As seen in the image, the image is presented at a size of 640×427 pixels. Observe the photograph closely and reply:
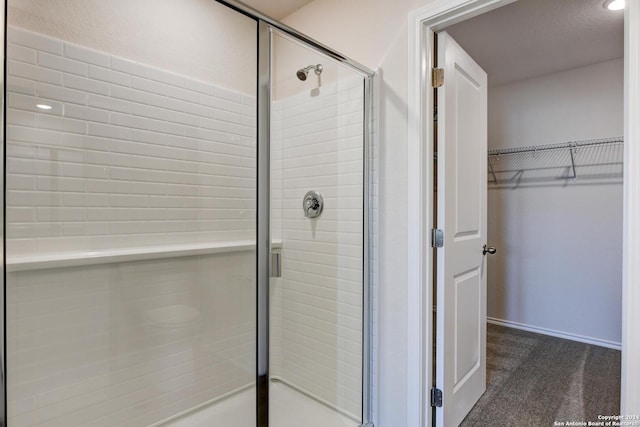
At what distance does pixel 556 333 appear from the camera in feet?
10.1

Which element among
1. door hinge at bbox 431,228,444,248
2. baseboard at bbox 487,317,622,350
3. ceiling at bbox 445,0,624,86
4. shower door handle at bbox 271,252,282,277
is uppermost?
ceiling at bbox 445,0,624,86

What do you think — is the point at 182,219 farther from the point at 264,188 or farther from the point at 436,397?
the point at 436,397

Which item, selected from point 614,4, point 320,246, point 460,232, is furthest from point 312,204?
point 614,4

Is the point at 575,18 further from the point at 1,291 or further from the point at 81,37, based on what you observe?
the point at 1,291

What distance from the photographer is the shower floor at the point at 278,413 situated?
66.6 inches

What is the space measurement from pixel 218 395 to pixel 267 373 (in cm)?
57

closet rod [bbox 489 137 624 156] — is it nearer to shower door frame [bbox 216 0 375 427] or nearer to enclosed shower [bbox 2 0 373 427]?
enclosed shower [bbox 2 0 373 427]

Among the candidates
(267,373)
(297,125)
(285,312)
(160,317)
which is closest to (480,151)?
(297,125)

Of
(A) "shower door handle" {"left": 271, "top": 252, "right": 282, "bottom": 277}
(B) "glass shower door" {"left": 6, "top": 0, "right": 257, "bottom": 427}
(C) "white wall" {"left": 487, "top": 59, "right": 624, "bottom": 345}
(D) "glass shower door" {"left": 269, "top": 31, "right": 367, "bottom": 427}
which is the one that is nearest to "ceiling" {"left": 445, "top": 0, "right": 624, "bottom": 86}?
(C) "white wall" {"left": 487, "top": 59, "right": 624, "bottom": 345}

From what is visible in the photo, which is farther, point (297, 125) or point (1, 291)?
point (297, 125)

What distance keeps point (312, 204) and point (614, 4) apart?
6.78ft

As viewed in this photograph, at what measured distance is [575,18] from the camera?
2.17 meters

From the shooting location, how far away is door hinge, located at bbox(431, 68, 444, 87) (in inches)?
64.7

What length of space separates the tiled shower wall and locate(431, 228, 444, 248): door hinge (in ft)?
1.16
